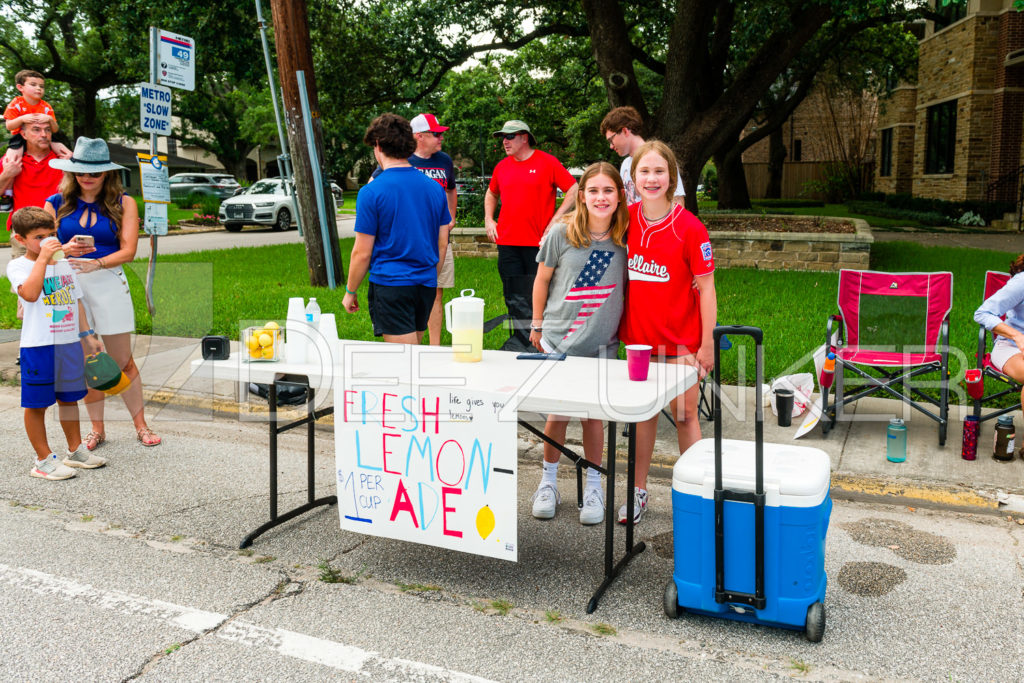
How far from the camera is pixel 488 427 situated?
11.8ft

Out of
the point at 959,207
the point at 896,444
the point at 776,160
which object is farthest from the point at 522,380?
the point at 776,160

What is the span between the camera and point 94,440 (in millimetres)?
5922

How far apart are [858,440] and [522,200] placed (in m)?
3.13

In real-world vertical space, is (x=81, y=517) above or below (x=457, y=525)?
below

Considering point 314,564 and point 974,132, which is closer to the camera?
point 314,564

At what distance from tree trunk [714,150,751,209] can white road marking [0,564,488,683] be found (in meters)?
27.7

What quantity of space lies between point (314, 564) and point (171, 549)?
76cm

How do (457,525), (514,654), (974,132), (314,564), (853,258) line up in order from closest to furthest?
1. (514,654)
2. (457,525)
3. (314,564)
4. (853,258)
5. (974,132)

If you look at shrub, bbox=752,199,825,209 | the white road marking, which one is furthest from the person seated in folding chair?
shrub, bbox=752,199,825,209

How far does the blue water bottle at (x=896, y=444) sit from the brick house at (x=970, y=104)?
1788 cm

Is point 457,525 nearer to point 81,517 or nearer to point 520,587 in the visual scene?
point 520,587

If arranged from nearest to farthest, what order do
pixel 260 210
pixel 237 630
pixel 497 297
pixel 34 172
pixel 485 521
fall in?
pixel 237 630 < pixel 485 521 < pixel 34 172 < pixel 497 297 < pixel 260 210

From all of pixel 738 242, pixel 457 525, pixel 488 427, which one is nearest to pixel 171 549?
pixel 457 525

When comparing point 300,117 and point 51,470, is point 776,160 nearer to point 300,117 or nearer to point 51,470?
point 300,117
